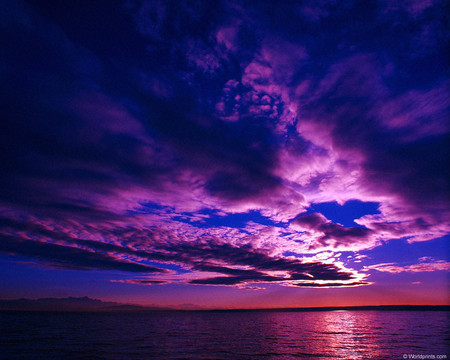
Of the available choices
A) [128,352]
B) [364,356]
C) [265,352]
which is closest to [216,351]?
[265,352]

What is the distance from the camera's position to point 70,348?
97.0 feet

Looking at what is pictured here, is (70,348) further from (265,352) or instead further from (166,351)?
(265,352)

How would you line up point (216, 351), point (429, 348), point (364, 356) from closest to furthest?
1. point (364, 356)
2. point (216, 351)
3. point (429, 348)

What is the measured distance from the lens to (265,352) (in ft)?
92.5

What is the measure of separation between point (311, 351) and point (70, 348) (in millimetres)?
31858

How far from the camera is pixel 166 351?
28250 mm

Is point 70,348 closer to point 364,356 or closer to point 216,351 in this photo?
point 216,351

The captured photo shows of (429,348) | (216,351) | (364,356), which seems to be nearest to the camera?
(364,356)

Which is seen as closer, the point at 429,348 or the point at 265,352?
the point at 265,352

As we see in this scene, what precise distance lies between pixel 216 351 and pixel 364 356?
58.6ft

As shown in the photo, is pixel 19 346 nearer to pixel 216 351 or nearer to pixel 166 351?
pixel 166 351

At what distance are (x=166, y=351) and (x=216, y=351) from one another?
6335mm

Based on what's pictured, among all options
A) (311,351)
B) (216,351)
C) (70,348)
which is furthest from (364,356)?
(70,348)

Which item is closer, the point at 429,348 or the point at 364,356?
the point at 364,356
